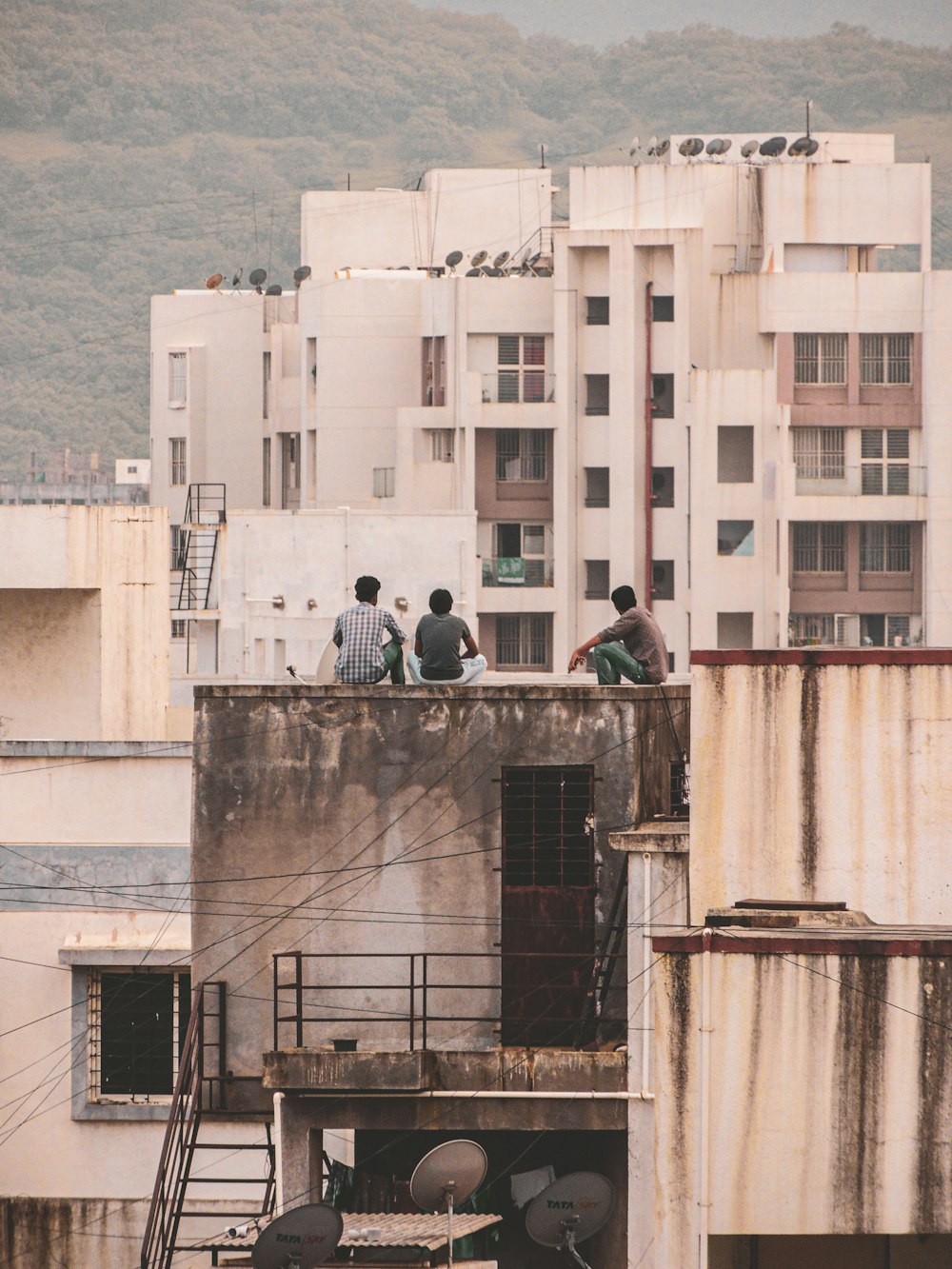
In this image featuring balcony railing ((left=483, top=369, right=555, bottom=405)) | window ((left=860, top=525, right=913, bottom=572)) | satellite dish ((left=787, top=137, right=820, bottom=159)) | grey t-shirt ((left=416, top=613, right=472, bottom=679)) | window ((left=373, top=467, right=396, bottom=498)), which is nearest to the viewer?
grey t-shirt ((left=416, top=613, right=472, bottom=679))

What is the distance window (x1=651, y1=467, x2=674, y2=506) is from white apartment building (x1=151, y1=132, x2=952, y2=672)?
5.9 inches

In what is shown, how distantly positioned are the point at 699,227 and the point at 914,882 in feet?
189

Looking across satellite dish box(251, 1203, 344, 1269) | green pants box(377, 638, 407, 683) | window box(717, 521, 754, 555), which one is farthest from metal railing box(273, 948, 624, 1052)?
window box(717, 521, 754, 555)

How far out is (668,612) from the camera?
229 ft

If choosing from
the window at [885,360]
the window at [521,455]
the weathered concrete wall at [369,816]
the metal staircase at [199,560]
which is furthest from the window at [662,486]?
the weathered concrete wall at [369,816]

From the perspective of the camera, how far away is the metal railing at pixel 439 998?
1703 centimetres

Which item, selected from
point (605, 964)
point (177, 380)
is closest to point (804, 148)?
→ point (177, 380)

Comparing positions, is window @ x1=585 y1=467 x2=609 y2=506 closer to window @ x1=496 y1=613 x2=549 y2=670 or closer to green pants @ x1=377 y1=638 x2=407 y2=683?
window @ x1=496 y1=613 x2=549 y2=670

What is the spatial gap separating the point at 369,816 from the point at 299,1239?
3642 mm

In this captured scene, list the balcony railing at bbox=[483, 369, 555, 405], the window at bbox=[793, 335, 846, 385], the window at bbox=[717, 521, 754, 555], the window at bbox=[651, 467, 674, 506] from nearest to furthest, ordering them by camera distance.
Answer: the window at bbox=[717, 521, 754, 555]
the window at bbox=[793, 335, 846, 385]
the window at bbox=[651, 467, 674, 506]
the balcony railing at bbox=[483, 369, 555, 405]

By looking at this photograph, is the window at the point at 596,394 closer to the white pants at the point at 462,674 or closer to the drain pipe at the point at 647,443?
the drain pipe at the point at 647,443

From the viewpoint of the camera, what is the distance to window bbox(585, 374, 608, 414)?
70625 millimetres

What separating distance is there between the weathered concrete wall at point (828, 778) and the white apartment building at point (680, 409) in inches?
2053

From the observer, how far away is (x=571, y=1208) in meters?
15.0
